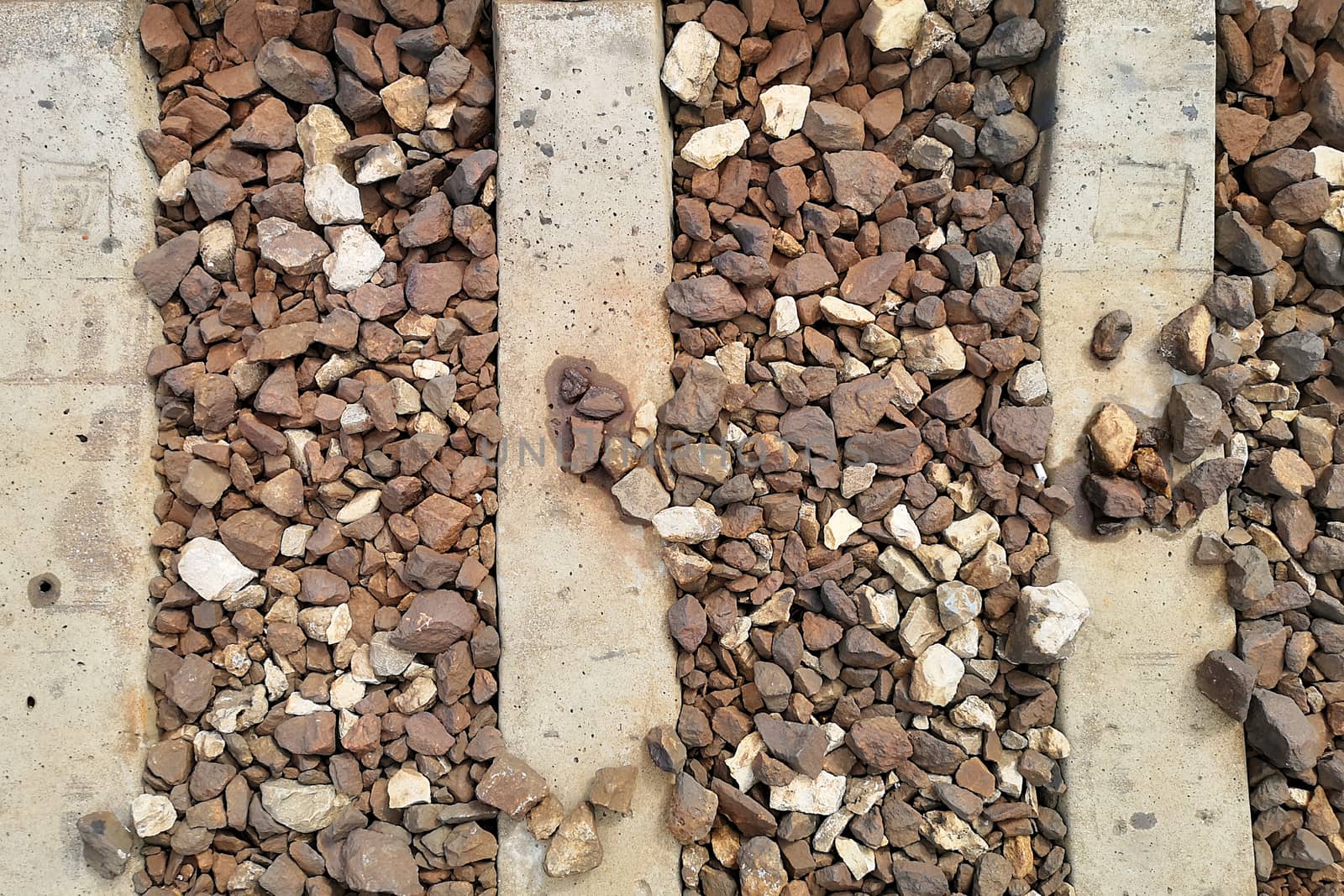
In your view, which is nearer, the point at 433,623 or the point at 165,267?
the point at 433,623

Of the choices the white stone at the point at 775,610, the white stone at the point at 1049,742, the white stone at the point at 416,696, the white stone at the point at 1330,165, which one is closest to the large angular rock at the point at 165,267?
the white stone at the point at 416,696

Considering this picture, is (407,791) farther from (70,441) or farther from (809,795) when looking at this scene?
(70,441)

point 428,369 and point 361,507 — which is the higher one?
point 428,369

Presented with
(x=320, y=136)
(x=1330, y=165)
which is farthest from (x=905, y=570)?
(x=320, y=136)

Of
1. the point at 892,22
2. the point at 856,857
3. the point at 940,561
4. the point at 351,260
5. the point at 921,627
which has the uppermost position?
the point at 892,22

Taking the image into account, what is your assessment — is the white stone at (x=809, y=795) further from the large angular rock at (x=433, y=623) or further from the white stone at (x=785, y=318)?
the white stone at (x=785, y=318)

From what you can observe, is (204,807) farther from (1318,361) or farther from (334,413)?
(1318,361)
